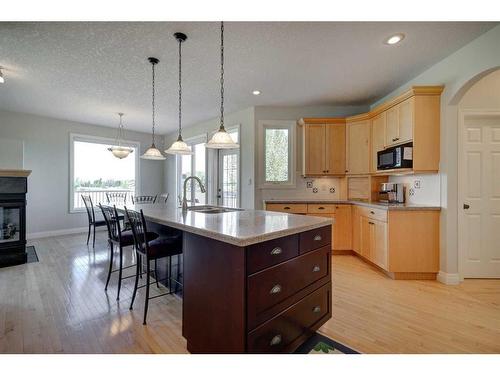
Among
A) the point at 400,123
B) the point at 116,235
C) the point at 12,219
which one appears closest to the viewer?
the point at 116,235

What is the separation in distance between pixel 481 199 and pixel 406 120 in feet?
4.41

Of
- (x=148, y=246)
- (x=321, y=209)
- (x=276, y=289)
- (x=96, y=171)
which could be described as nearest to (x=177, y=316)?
(x=148, y=246)

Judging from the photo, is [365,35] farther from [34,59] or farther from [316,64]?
[34,59]

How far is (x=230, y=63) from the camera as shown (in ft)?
9.98

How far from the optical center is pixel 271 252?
1.48m

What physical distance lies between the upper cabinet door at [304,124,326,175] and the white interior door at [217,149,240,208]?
1429mm

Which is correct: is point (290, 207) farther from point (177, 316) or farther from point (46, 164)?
point (46, 164)

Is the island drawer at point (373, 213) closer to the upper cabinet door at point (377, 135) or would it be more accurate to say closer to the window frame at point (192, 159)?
the upper cabinet door at point (377, 135)

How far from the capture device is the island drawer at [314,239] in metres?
1.73

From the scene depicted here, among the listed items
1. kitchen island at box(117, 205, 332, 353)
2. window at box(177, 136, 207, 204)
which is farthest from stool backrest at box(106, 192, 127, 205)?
kitchen island at box(117, 205, 332, 353)

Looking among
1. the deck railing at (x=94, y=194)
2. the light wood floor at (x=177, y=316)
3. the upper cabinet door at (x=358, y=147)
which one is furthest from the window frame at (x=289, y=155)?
the deck railing at (x=94, y=194)

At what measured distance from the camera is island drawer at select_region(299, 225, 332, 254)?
5.68 ft
